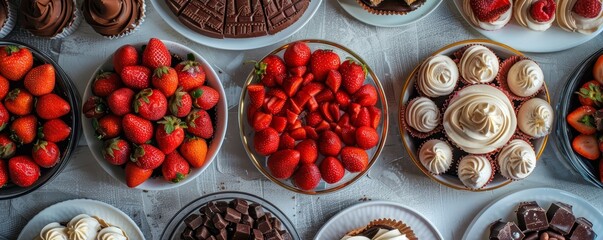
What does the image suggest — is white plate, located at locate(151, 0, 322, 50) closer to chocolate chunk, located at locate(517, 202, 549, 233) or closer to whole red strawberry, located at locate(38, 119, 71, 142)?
whole red strawberry, located at locate(38, 119, 71, 142)

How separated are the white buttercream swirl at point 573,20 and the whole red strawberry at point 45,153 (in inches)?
99.9

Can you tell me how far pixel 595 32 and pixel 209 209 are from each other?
208 centimetres

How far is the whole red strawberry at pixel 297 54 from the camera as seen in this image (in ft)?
8.77

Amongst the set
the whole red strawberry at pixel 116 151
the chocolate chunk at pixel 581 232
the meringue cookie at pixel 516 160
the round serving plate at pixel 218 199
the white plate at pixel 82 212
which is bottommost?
the white plate at pixel 82 212

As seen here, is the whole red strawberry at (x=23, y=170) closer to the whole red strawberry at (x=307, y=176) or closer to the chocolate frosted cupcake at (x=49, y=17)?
the chocolate frosted cupcake at (x=49, y=17)

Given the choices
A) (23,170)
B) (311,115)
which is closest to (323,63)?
(311,115)

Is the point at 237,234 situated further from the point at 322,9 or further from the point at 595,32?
the point at 595,32

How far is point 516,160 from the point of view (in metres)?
2.69

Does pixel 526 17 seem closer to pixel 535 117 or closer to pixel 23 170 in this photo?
pixel 535 117

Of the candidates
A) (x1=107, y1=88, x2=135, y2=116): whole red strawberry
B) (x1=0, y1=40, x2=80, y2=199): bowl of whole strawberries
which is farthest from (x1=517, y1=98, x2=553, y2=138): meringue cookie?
(x1=0, y1=40, x2=80, y2=199): bowl of whole strawberries

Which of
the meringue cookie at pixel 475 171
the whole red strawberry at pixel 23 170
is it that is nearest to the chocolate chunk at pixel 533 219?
the meringue cookie at pixel 475 171

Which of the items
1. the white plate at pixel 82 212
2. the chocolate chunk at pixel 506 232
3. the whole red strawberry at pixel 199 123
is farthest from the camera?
the white plate at pixel 82 212

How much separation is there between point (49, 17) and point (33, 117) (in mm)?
476

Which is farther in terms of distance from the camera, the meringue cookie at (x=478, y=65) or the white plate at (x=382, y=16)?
the white plate at (x=382, y=16)
